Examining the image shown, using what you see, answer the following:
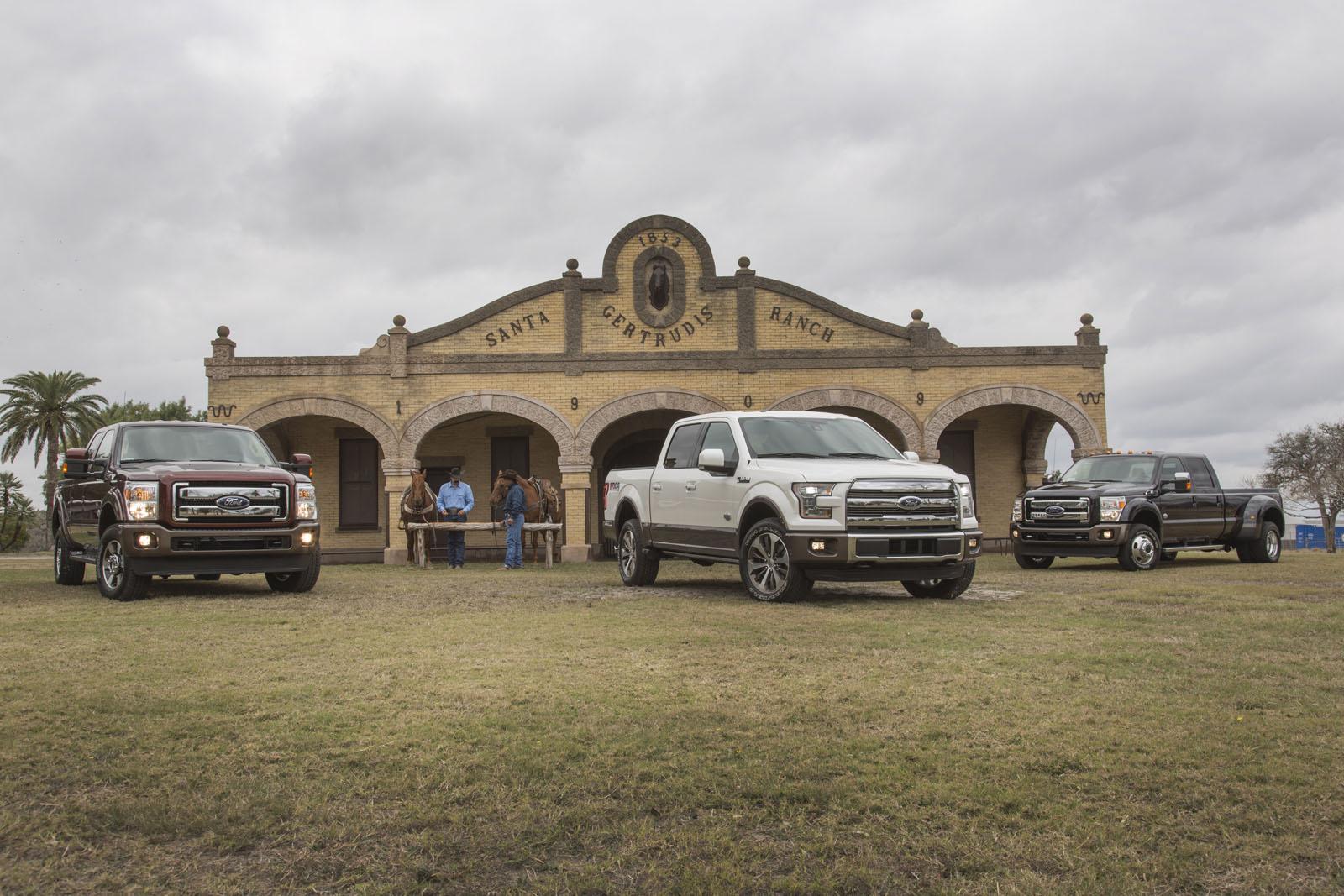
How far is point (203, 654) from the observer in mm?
7258

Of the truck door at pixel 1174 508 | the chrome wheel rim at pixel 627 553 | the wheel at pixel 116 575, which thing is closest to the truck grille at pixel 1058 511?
the truck door at pixel 1174 508

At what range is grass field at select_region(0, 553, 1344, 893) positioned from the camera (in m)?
3.75

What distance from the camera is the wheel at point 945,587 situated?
11.1 metres

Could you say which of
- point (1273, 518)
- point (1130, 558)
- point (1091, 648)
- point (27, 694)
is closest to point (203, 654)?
point (27, 694)

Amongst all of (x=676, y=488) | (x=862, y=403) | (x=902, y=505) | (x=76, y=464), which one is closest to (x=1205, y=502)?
(x=862, y=403)

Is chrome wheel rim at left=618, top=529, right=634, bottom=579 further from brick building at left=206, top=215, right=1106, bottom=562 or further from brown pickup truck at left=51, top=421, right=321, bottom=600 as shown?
brick building at left=206, top=215, right=1106, bottom=562

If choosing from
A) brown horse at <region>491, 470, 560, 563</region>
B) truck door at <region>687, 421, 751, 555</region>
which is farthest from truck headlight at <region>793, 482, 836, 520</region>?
brown horse at <region>491, 470, 560, 563</region>

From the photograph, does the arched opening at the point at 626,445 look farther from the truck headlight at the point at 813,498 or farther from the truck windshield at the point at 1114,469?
the truck headlight at the point at 813,498

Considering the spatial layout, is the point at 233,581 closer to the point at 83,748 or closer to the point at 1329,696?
the point at 83,748

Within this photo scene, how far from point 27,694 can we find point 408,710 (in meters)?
2.17

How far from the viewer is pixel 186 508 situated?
11531mm

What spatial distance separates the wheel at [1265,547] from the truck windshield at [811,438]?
365 inches

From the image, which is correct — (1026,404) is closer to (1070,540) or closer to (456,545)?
(1070,540)

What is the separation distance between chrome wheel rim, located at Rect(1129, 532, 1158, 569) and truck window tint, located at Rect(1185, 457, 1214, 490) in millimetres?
1806
